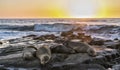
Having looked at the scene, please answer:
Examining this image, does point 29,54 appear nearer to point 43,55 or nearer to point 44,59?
point 43,55

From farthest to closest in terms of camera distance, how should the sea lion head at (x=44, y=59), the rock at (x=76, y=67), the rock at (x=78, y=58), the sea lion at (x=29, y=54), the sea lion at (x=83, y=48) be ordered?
the sea lion at (x=83, y=48) → the sea lion at (x=29, y=54) → the rock at (x=78, y=58) → the sea lion head at (x=44, y=59) → the rock at (x=76, y=67)

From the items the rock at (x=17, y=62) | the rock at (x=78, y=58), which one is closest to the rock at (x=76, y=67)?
the rock at (x=78, y=58)

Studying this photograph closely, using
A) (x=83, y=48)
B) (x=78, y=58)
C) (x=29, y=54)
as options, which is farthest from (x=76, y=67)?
(x=83, y=48)

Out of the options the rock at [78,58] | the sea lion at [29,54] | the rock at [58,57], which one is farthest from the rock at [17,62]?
the rock at [78,58]

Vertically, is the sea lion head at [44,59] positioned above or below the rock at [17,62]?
above

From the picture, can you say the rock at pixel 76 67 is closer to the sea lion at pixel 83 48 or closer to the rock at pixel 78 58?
the rock at pixel 78 58

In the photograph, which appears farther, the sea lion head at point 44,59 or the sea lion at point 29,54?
the sea lion at point 29,54

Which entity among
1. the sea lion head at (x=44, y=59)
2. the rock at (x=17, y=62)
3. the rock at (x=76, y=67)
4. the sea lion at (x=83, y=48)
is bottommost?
the sea lion at (x=83, y=48)

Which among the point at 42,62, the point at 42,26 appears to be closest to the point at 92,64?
the point at 42,62

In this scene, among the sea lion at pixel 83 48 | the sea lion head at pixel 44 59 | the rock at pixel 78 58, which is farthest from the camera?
the sea lion at pixel 83 48

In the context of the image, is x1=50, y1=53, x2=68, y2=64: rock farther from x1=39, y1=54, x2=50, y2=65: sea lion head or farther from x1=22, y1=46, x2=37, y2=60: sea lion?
x1=22, y1=46, x2=37, y2=60: sea lion

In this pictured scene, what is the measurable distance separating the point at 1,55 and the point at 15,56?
509 mm

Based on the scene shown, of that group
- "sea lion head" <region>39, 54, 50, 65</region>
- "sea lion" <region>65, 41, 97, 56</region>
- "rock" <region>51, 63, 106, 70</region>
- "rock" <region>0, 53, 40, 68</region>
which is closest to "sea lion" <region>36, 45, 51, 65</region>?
"sea lion head" <region>39, 54, 50, 65</region>

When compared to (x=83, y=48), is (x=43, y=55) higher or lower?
higher
